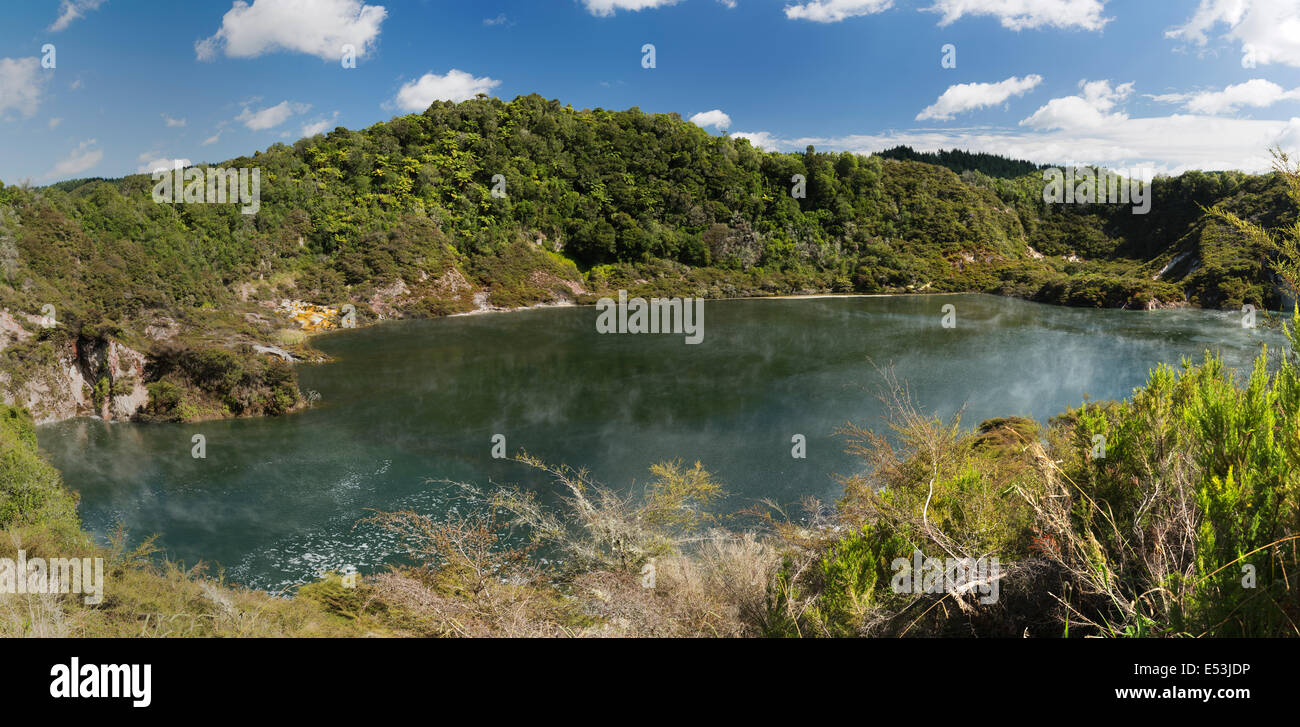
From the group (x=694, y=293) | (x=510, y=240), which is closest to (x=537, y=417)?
(x=694, y=293)

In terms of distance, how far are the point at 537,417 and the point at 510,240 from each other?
4565cm

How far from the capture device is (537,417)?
23.7 m

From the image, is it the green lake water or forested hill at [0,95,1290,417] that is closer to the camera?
the green lake water

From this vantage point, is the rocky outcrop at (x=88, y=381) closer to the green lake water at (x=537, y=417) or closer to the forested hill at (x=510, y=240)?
the forested hill at (x=510, y=240)

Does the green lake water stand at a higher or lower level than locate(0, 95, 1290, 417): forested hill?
lower

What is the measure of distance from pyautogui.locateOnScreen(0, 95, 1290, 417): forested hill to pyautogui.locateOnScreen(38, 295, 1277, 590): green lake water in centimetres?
372

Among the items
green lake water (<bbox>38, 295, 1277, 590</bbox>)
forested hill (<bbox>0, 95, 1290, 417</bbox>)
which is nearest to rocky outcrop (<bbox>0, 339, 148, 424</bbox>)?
forested hill (<bbox>0, 95, 1290, 417</bbox>)

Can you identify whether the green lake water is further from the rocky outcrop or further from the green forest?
the green forest

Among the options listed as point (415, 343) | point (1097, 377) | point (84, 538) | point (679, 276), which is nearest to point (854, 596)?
point (84, 538)

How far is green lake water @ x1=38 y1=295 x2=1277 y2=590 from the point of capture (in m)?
15.2

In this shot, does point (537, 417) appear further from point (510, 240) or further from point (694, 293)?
point (510, 240)

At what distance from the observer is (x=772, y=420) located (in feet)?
73.7

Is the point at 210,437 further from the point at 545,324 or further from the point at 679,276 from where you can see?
the point at 679,276

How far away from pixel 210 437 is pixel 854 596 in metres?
22.7
